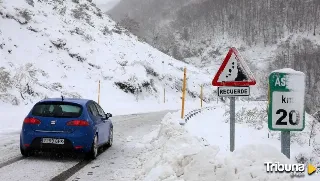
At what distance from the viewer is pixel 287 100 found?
4.55m

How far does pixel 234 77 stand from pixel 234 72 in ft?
0.28

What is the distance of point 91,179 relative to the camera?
726 centimetres

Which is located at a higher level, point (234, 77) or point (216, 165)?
point (234, 77)

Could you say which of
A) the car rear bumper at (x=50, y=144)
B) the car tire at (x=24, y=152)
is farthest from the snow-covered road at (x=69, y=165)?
the car rear bumper at (x=50, y=144)

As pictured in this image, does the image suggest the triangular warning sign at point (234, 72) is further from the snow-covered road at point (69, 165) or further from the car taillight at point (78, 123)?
the car taillight at point (78, 123)

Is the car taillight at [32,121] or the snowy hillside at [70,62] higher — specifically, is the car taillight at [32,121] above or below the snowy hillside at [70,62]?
below

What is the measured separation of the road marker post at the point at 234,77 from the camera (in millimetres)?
6613

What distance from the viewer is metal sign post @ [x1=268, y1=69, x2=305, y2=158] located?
453 centimetres

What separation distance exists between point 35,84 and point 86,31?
21.0 metres

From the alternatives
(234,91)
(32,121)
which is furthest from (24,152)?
(234,91)

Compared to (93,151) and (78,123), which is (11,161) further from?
→ (93,151)

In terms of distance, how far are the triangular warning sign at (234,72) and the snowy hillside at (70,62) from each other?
54.9 ft

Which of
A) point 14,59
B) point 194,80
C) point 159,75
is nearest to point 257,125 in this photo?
point 14,59

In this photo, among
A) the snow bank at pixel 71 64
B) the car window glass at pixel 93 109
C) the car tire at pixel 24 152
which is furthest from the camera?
the snow bank at pixel 71 64
